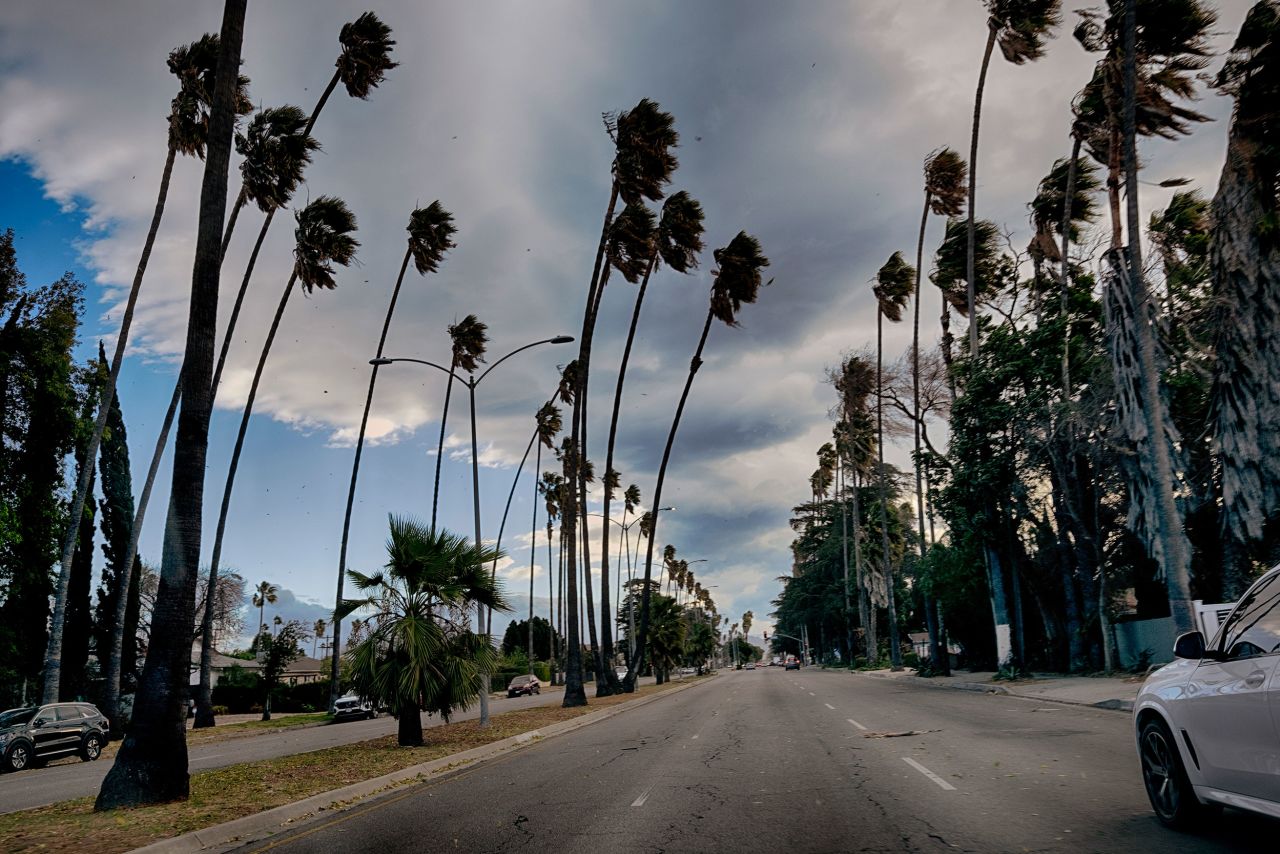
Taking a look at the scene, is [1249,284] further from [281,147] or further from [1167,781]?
[281,147]

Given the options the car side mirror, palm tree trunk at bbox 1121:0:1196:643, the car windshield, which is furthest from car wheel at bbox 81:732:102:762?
palm tree trunk at bbox 1121:0:1196:643

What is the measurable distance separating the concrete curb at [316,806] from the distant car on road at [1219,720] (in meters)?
8.06

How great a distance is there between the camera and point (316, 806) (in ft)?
32.3

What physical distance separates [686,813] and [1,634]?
111 ft

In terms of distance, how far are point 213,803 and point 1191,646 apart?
399 inches

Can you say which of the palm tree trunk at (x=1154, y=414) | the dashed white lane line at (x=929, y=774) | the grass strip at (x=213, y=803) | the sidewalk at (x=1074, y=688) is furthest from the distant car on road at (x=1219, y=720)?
the palm tree trunk at (x=1154, y=414)

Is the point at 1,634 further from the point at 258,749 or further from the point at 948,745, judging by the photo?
the point at 948,745

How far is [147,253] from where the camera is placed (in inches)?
1088

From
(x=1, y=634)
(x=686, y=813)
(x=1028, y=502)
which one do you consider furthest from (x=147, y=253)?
(x=1028, y=502)

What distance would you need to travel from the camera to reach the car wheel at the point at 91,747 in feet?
73.2

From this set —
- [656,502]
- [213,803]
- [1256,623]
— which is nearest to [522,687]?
[656,502]

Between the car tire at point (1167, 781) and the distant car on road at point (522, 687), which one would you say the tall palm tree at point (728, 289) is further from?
the car tire at point (1167, 781)

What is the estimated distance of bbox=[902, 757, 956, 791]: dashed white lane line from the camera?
8.80m

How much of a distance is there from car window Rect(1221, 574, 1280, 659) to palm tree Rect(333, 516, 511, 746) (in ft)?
44.0
